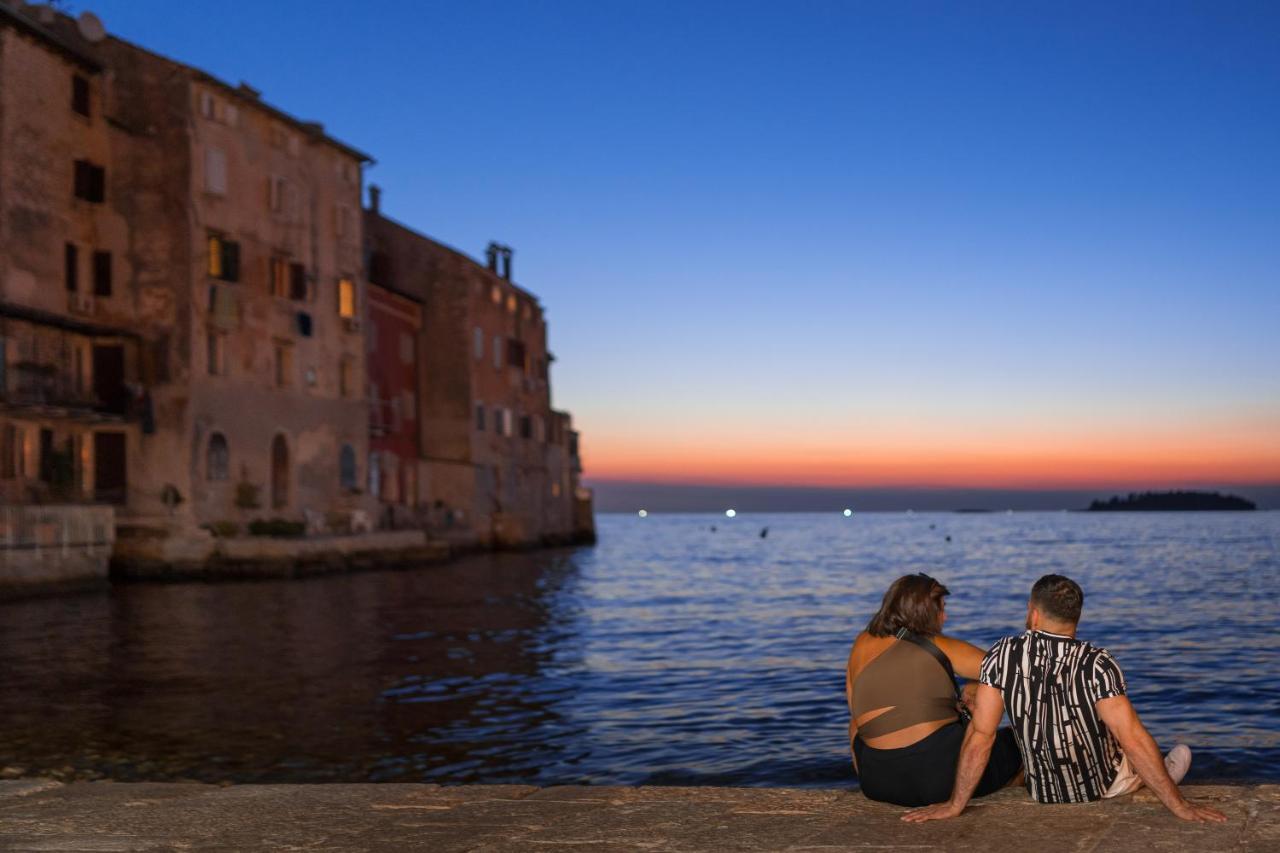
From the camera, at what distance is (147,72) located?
38094 millimetres

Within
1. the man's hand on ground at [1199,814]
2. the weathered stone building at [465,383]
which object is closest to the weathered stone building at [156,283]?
the weathered stone building at [465,383]

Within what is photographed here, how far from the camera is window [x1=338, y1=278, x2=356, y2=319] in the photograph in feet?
150

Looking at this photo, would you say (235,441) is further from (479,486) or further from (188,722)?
(188,722)

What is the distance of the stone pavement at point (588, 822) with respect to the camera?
4863 millimetres

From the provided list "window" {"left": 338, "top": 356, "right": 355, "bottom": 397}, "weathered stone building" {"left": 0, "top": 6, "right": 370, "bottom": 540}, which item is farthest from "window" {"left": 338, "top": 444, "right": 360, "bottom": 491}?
"window" {"left": 338, "top": 356, "right": 355, "bottom": 397}

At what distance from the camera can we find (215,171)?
1529 inches

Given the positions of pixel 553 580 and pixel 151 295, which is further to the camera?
pixel 553 580

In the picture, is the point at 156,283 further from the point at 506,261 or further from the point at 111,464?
the point at 506,261

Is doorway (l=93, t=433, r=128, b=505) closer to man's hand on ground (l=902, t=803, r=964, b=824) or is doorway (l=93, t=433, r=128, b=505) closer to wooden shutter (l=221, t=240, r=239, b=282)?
wooden shutter (l=221, t=240, r=239, b=282)

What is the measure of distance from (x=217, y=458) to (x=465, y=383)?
19086 mm

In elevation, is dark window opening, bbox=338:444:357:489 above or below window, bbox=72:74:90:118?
below

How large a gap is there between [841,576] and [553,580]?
12.5 metres

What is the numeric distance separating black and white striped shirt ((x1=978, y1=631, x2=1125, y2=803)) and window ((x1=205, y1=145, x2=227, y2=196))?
37127 mm

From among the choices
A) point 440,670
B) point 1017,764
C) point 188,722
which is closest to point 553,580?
point 440,670
